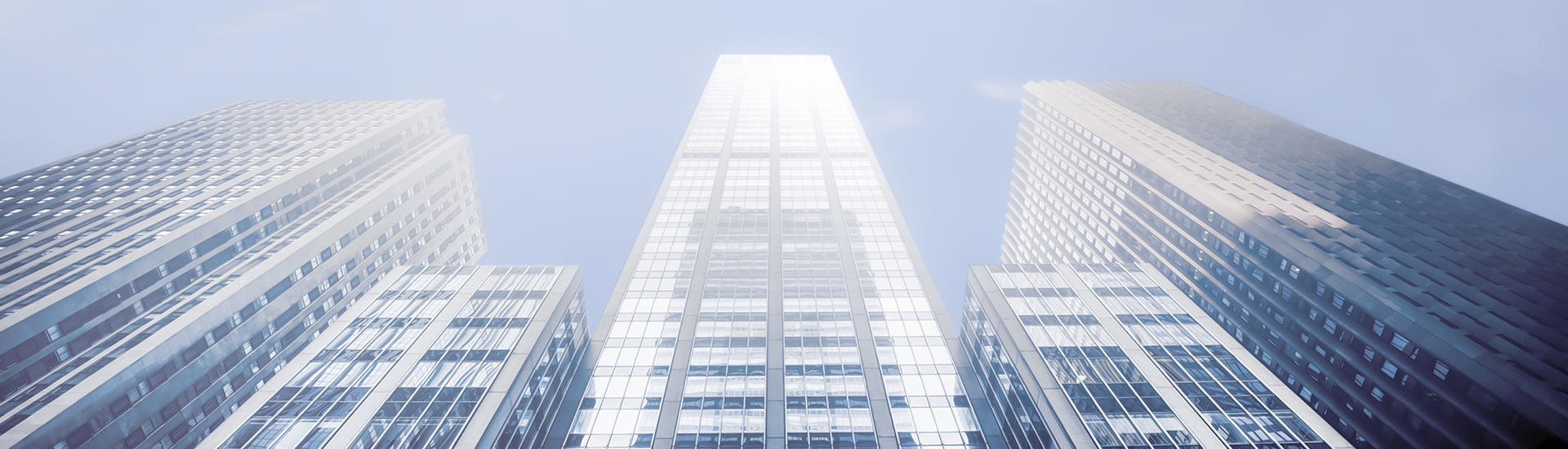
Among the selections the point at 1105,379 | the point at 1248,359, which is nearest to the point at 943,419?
the point at 1105,379

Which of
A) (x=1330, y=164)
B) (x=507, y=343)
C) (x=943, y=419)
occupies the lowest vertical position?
(x=943, y=419)

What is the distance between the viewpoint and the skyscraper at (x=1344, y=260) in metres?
46.9

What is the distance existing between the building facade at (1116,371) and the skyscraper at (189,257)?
65.8 meters

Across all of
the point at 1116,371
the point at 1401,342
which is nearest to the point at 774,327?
the point at 1116,371

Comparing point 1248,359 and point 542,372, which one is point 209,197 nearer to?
point 542,372

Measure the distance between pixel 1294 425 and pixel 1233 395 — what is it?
367 cm

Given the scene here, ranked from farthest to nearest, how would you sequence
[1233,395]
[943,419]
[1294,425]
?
[943,419], [1233,395], [1294,425]

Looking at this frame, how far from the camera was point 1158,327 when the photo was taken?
50.8 meters

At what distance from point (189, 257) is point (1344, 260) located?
4532 inches

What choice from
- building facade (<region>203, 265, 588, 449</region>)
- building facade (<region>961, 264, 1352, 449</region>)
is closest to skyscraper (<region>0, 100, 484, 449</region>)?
building facade (<region>203, 265, 588, 449</region>)

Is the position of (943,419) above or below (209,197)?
below

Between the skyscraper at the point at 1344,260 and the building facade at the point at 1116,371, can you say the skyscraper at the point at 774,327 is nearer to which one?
the building facade at the point at 1116,371

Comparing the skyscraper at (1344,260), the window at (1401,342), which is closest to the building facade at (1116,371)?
the skyscraper at (1344,260)

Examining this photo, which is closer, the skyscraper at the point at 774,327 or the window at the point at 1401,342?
the skyscraper at the point at 774,327
